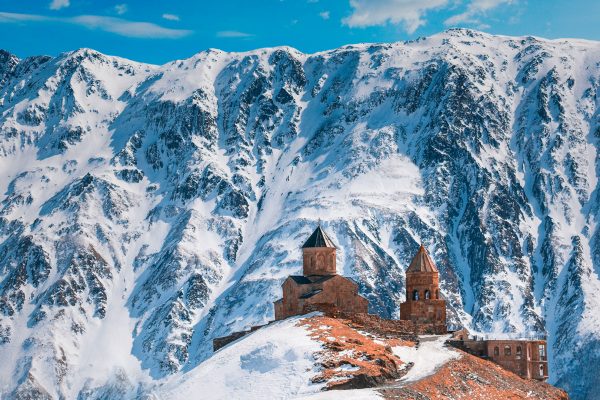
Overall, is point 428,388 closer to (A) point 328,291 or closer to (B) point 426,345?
(B) point 426,345

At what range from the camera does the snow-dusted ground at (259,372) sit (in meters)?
102

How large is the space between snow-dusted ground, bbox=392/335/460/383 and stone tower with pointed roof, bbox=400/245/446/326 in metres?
11.9

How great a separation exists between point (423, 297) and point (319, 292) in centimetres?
1241

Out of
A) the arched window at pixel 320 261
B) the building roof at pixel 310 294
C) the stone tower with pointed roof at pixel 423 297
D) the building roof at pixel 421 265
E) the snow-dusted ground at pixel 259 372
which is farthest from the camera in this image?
the arched window at pixel 320 261

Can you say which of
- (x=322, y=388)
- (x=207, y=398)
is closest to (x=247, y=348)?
(x=207, y=398)

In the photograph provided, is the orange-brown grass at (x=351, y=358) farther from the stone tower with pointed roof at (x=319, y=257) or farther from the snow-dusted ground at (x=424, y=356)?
the stone tower with pointed roof at (x=319, y=257)

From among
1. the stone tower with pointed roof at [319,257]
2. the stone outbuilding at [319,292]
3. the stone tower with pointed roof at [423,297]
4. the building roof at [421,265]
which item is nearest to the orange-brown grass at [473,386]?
the stone tower with pointed roof at [423,297]

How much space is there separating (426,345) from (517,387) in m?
10.3

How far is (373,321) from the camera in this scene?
414 ft

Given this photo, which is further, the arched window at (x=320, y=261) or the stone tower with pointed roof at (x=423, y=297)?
the arched window at (x=320, y=261)

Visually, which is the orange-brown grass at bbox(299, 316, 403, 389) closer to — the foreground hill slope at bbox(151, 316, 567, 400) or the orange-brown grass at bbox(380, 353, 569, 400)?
the foreground hill slope at bbox(151, 316, 567, 400)

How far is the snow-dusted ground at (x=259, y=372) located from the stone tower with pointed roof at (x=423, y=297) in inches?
850

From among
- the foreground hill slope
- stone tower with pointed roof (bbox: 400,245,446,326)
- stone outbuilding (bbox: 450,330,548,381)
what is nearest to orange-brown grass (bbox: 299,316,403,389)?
the foreground hill slope

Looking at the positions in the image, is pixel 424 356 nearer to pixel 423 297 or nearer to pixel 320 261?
pixel 423 297
